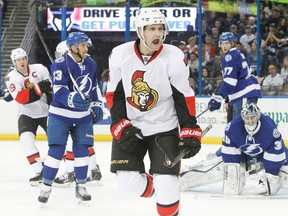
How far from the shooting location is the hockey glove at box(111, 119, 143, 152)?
3.95m

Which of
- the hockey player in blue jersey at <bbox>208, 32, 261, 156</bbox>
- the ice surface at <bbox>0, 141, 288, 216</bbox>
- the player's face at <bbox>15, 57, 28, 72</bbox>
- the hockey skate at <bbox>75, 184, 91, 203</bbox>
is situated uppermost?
the player's face at <bbox>15, 57, 28, 72</bbox>

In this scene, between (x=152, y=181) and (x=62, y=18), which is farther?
(x=62, y=18)

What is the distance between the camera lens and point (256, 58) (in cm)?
1108

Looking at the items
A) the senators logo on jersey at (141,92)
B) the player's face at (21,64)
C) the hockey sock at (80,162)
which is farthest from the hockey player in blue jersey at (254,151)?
the senators logo on jersey at (141,92)

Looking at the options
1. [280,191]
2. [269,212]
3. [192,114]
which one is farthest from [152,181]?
[280,191]

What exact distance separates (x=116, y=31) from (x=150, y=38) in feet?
26.1

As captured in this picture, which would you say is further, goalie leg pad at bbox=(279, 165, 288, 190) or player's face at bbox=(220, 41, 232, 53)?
player's face at bbox=(220, 41, 232, 53)

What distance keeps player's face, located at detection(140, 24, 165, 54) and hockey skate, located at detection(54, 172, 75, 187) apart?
2916 millimetres

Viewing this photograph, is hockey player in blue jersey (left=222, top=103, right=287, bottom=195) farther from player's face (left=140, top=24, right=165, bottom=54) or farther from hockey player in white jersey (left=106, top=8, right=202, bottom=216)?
player's face (left=140, top=24, right=165, bottom=54)

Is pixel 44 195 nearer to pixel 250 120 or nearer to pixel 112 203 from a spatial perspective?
pixel 112 203

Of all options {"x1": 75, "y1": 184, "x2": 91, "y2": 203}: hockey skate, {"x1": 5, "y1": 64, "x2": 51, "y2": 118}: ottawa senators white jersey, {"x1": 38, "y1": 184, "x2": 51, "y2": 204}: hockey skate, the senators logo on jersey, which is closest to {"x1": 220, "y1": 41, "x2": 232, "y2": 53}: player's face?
{"x1": 5, "y1": 64, "x2": 51, "y2": 118}: ottawa senators white jersey

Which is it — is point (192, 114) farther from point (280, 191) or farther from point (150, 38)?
point (280, 191)

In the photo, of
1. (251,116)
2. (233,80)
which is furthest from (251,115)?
(233,80)

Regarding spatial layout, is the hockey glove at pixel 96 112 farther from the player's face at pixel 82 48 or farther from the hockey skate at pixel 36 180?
the hockey skate at pixel 36 180
